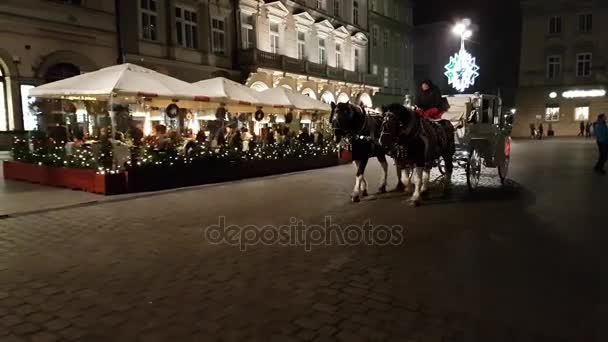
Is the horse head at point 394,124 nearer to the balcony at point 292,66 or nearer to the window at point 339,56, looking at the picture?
the balcony at point 292,66

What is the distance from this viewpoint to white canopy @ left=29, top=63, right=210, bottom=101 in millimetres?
12242

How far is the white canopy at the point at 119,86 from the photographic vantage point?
12242 mm

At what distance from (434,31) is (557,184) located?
1910 inches

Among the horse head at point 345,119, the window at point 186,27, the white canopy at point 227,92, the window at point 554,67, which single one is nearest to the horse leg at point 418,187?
the horse head at point 345,119

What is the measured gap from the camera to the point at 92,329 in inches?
162

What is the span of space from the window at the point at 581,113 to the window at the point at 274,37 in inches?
1356

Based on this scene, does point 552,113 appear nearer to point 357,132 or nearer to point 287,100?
point 287,100

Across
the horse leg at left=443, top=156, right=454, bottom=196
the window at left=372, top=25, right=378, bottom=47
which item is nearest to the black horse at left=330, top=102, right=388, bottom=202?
the horse leg at left=443, top=156, right=454, bottom=196

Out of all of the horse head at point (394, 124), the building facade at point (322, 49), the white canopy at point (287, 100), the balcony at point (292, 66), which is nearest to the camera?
the horse head at point (394, 124)

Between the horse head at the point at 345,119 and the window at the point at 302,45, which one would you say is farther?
the window at the point at 302,45

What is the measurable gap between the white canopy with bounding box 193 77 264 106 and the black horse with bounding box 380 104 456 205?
7.47m

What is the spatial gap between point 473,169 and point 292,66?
19.9 m

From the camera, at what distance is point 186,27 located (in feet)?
81.1

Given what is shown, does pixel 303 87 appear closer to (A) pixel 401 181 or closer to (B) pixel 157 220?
(A) pixel 401 181
